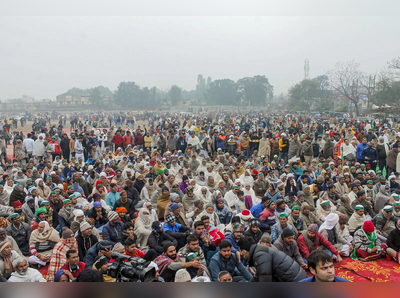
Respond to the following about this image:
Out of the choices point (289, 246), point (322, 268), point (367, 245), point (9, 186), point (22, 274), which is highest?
point (322, 268)

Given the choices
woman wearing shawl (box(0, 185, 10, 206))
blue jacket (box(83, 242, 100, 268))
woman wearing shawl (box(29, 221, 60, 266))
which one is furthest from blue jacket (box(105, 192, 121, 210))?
blue jacket (box(83, 242, 100, 268))

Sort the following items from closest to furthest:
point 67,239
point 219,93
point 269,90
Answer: point 67,239 < point 269,90 < point 219,93

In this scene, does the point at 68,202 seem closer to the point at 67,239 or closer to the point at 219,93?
the point at 67,239

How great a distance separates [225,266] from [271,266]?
2.02 feet

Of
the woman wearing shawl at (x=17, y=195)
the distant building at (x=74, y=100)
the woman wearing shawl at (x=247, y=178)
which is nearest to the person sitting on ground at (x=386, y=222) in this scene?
the woman wearing shawl at (x=247, y=178)

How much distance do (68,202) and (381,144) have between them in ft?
26.3

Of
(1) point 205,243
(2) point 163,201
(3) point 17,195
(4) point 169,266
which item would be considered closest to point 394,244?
→ (1) point 205,243

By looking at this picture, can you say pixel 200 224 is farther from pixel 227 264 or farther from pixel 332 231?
pixel 332 231

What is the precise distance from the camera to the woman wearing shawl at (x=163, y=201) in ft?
19.4

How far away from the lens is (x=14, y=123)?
25.9 meters

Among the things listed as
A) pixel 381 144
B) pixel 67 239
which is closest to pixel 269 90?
pixel 381 144

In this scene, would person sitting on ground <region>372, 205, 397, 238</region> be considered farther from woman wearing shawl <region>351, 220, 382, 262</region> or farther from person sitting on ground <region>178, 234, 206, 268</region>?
person sitting on ground <region>178, 234, 206, 268</region>

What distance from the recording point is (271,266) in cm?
309

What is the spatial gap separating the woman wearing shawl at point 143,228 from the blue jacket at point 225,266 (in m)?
1.57
